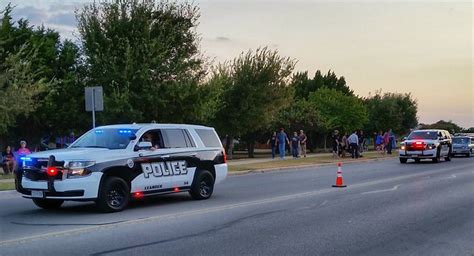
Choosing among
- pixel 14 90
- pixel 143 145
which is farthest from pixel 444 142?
pixel 143 145

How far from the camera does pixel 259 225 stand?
35.7 feet

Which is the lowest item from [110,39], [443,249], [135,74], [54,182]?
[443,249]

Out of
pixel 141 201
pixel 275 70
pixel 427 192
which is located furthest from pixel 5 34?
pixel 427 192

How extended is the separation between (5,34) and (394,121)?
46293mm

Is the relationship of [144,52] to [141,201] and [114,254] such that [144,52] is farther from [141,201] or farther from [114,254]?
[114,254]

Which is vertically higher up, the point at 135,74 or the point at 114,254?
the point at 135,74

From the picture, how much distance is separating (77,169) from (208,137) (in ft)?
14.8

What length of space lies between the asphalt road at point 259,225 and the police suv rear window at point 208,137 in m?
1.40

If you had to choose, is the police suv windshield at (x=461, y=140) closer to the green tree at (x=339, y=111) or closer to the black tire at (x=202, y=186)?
the green tree at (x=339, y=111)

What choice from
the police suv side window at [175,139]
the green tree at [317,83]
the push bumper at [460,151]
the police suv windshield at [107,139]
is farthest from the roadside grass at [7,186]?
the green tree at [317,83]

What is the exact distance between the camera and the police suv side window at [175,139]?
14.1 metres

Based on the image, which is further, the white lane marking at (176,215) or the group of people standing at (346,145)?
the group of people standing at (346,145)

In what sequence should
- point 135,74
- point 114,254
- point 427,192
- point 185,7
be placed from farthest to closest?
point 185,7, point 135,74, point 427,192, point 114,254

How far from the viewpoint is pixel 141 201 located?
14500 mm
